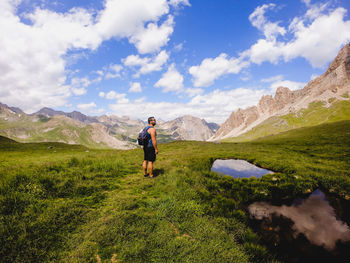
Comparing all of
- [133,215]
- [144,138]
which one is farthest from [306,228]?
[144,138]

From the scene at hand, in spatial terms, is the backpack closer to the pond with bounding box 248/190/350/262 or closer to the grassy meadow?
the grassy meadow

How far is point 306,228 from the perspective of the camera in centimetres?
516

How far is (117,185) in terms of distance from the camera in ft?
28.7

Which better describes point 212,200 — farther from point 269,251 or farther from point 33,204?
point 33,204

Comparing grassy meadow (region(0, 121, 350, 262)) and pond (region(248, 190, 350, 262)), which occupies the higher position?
grassy meadow (region(0, 121, 350, 262))

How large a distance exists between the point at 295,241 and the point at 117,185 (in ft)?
26.5

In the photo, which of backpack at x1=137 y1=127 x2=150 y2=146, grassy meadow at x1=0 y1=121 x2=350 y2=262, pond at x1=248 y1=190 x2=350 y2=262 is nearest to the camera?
grassy meadow at x1=0 y1=121 x2=350 y2=262

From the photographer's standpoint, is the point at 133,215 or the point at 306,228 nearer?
the point at 306,228

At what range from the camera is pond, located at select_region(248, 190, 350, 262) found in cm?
438

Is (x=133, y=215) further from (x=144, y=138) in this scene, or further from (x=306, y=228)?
(x=306, y=228)

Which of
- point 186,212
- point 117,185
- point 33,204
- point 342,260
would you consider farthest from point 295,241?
point 33,204

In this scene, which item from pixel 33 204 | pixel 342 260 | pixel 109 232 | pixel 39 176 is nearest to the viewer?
pixel 342 260

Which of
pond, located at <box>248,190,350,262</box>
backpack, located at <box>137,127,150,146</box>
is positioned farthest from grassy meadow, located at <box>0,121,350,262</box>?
backpack, located at <box>137,127,150,146</box>

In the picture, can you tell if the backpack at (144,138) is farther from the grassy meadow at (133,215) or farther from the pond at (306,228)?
the pond at (306,228)
